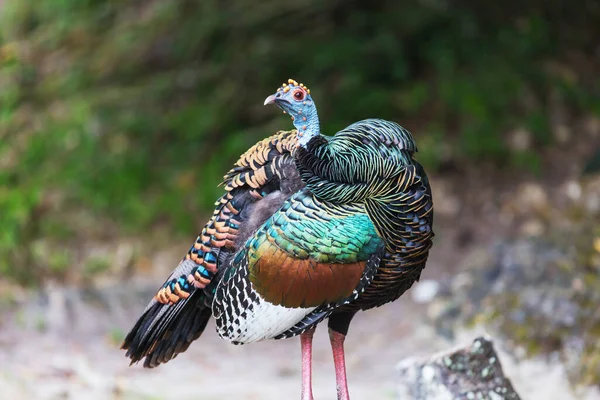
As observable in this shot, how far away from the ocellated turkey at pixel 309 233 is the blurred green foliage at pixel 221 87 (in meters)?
4.00

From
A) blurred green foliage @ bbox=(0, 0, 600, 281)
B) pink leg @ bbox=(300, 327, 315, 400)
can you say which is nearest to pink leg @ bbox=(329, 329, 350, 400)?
pink leg @ bbox=(300, 327, 315, 400)

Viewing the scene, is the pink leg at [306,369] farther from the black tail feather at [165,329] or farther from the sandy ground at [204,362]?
the sandy ground at [204,362]

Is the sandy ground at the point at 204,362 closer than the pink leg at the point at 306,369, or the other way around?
the pink leg at the point at 306,369

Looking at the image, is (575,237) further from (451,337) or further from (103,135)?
(103,135)

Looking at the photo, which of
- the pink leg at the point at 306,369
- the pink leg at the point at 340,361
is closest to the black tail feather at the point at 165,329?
the pink leg at the point at 306,369

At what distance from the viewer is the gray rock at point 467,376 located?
3963 millimetres

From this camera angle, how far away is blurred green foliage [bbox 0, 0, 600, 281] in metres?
7.84

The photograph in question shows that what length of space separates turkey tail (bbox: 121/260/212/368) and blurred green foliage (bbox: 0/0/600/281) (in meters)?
3.88

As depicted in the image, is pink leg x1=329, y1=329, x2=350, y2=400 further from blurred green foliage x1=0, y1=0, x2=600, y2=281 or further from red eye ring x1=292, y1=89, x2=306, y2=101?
blurred green foliage x1=0, y1=0, x2=600, y2=281

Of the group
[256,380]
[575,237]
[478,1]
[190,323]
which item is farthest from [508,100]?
[190,323]

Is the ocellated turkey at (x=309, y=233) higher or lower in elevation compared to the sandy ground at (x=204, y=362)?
lower

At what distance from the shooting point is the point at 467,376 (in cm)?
398

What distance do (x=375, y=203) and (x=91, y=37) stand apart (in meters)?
5.98

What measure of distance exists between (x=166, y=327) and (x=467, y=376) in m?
1.44
